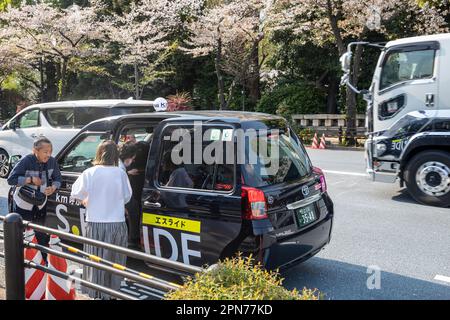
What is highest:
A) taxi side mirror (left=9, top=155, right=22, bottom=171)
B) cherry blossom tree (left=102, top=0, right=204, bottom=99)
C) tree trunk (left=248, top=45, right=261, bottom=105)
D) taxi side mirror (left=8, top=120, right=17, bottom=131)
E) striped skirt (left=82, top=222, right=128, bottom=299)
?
cherry blossom tree (left=102, top=0, right=204, bottom=99)

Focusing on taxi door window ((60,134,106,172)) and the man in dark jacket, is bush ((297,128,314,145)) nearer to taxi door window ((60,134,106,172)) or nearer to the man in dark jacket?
taxi door window ((60,134,106,172))

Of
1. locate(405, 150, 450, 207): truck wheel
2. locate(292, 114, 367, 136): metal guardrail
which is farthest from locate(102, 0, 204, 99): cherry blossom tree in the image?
locate(405, 150, 450, 207): truck wheel

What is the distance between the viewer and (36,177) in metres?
4.88

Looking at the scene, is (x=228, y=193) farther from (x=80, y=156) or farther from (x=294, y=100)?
(x=294, y=100)

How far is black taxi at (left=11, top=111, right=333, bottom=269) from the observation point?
4031 millimetres

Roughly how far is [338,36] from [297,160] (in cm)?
1541

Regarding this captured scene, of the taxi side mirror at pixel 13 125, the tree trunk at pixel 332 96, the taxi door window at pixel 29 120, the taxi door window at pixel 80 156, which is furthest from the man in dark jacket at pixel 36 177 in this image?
the tree trunk at pixel 332 96

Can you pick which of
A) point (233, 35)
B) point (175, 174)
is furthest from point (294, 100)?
point (175, 174)

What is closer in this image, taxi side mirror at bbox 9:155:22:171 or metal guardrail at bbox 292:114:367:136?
taxi side mirror at bbox 9:155:22:171

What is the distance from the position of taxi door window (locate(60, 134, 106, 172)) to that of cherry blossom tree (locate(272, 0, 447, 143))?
15.0 m

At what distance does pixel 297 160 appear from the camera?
4.89 m

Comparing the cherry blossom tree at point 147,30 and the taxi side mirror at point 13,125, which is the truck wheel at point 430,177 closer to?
the taxi side mirror at point 13,125

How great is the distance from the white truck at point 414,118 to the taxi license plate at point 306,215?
169 inches
